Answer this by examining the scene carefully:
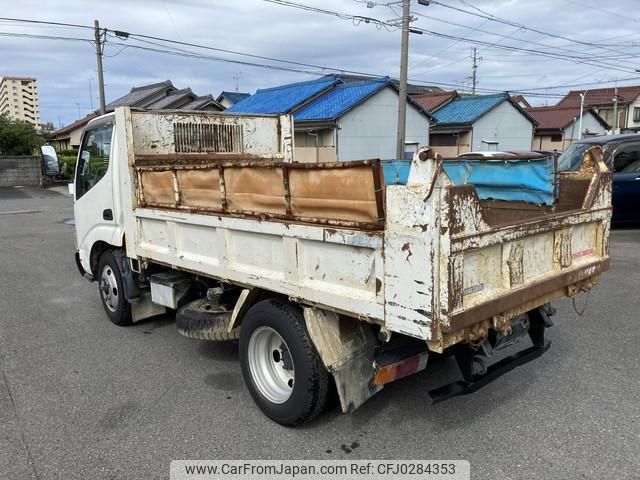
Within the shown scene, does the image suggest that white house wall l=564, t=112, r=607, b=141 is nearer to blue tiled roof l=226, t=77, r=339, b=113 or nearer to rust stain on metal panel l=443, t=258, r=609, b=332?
blue tiled roof l=226, t=77, r=339, b=113

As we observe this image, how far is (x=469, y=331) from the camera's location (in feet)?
9.11

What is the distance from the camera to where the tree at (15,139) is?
38.0m

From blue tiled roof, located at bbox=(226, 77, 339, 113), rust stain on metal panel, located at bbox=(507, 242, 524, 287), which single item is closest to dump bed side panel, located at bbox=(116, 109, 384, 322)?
rust stain on metal panel, located at bbox=(507, 242, 524, 287)

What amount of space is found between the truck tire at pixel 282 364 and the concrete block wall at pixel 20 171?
101 ft

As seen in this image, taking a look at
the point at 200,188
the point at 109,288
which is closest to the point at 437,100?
the point at 109,288

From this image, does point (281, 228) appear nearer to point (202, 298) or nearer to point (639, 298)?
point (202, 298)

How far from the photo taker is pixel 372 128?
26734 mm

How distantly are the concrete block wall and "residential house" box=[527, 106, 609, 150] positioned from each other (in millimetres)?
35334

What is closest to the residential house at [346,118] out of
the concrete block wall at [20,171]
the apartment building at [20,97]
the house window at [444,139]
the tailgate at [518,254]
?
the house window at [444,139]

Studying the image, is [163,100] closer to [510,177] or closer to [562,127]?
[562,127]

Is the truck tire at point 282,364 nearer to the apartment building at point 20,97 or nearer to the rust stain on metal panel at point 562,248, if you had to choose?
the rust stain on metal panel at point 562,248

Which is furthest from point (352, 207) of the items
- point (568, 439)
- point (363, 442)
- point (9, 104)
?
point (9, 104)

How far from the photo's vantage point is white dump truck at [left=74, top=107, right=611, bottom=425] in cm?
257

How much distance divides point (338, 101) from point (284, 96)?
168 inches
